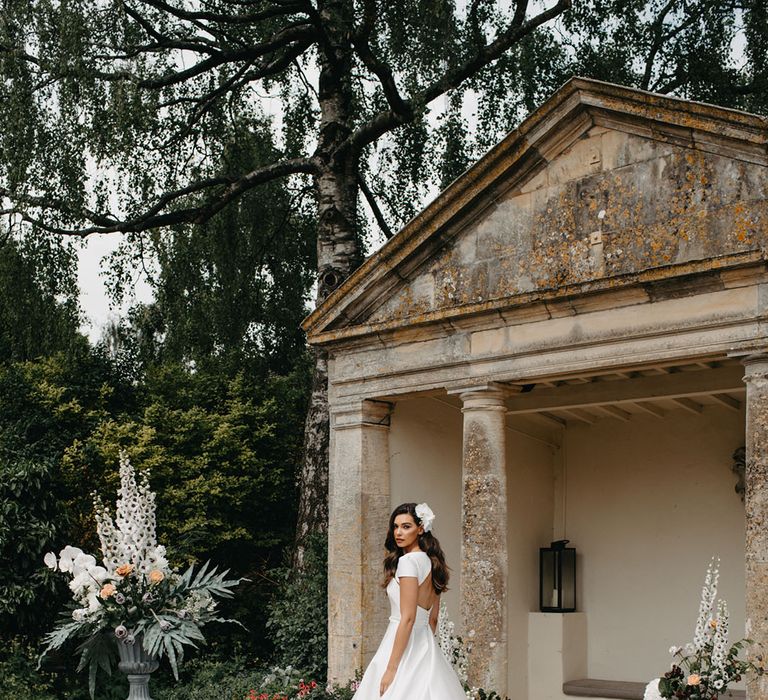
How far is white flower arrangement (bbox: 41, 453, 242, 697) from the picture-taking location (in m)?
7.07

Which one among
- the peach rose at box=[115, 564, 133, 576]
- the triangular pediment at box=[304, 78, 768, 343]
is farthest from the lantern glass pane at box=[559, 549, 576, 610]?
the peach rose at box=[115, 564, 133, 576]

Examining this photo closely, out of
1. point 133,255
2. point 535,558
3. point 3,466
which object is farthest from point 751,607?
point 133,255

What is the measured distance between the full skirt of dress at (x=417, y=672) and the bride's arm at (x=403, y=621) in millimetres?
115

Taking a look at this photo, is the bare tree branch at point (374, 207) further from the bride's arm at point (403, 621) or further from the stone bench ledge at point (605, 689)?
the bride's arm at point (403, 621)

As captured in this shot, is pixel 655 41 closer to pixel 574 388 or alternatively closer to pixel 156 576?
pixel 574 388

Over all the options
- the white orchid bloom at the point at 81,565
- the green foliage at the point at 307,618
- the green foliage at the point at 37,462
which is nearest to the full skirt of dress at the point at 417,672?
the white orchid bloom at the point at 81,565

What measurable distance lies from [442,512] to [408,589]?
4.55 m

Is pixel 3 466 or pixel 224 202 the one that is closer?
pixel 3 466

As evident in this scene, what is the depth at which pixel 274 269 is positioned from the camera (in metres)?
17.5

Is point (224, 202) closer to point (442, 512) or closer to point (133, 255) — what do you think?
point (133, 255)

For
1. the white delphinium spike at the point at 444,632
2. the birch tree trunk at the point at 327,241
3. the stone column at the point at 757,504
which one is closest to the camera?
the stone column at the point at 757,504

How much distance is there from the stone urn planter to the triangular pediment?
150 inches

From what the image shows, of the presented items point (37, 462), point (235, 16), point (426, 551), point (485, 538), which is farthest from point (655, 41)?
point (426, 551)

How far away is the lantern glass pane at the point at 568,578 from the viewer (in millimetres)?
11969
